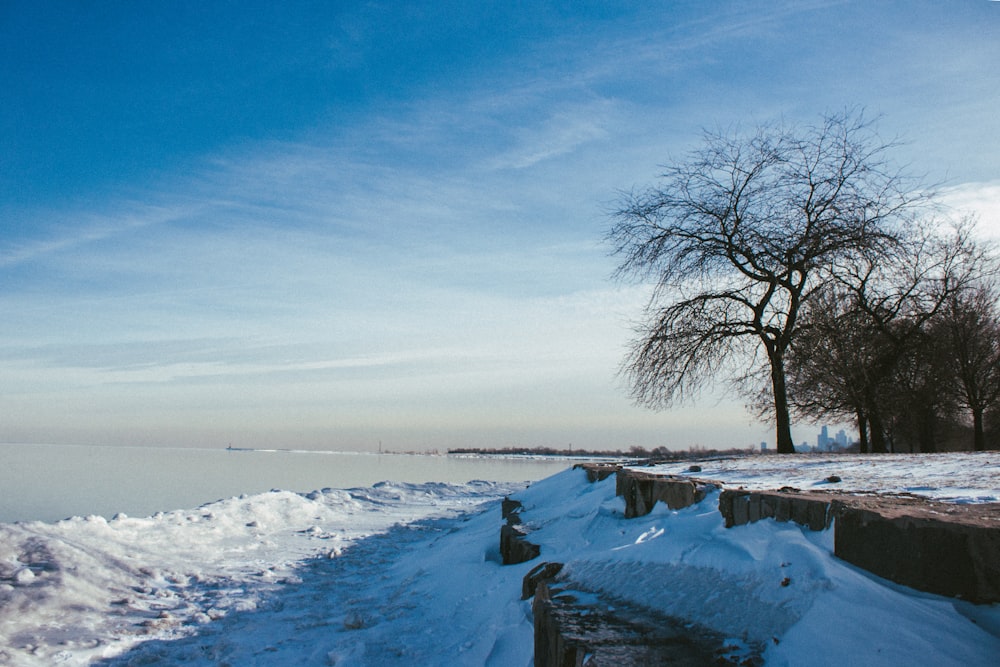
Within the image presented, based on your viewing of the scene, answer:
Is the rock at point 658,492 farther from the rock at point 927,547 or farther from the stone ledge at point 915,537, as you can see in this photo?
the rock at point 927,547

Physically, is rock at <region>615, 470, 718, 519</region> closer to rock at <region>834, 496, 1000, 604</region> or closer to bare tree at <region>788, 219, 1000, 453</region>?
rock at <region>834, 496, 1000, 604</region>

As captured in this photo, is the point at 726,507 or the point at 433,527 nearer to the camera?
the point at 726,507

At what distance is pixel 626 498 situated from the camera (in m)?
5.45

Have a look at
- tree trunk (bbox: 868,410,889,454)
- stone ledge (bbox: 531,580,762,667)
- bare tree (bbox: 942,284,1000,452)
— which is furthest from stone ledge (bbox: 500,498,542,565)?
bare tree (bbox: 942,284,1000,452)

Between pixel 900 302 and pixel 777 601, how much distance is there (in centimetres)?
1631

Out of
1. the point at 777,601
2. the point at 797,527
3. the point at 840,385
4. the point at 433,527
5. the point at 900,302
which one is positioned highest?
the point at 900,302

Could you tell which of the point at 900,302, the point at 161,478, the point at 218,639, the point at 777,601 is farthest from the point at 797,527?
the point at 161,478

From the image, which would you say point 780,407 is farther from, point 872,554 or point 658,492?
point 872,554

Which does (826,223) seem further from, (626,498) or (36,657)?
(36,657)

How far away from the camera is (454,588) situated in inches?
215

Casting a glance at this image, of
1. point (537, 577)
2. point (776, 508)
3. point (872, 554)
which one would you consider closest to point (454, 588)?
point (537, 577)

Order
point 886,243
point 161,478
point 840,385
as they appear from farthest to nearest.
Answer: point 161,478 → point 840,385 → point 886,243

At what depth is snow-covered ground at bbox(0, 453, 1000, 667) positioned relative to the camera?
2.37 meters

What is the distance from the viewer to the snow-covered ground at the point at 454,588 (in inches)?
93.4
